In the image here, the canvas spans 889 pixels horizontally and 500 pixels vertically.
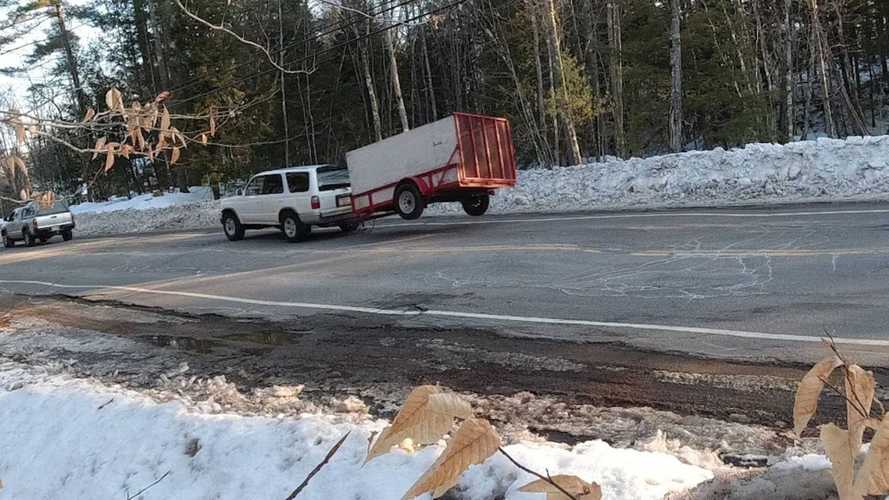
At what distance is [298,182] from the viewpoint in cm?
1738

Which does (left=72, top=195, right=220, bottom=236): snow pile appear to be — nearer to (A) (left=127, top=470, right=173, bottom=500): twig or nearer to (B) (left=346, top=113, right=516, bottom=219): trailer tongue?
(B) (left=346, top=113, right=516, bottom=219): trailer tongue

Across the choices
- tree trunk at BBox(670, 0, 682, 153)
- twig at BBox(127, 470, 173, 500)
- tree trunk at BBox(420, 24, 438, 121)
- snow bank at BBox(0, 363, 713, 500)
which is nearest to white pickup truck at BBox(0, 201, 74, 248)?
tree trunk at BBox(420, 24, 438, 121)

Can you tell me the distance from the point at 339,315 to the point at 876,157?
1255 cm

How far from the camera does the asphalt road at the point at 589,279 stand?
6.40 metres

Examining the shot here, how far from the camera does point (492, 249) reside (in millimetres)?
11844

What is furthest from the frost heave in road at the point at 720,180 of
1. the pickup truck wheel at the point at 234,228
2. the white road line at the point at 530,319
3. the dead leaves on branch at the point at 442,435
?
the dead leaves on branch at the point at 442,435

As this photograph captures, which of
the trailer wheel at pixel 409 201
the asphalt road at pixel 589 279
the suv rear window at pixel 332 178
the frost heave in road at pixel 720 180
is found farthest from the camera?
the suv rear window at pixel 332 178

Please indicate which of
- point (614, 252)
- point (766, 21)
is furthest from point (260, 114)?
point (614, 252)

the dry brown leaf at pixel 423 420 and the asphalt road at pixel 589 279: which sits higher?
the dry brown leaf at pixel 423 420

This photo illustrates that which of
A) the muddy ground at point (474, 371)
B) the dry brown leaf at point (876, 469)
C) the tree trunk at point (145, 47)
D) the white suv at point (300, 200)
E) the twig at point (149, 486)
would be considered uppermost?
the tree trunk at point (145, 47)

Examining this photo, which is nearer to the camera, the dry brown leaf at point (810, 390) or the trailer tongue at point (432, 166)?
the dry brown leaf at point (810, 390)

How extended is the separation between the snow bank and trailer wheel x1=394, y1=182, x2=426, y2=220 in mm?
10023

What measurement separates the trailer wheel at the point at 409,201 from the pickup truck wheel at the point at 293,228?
2.91 meters

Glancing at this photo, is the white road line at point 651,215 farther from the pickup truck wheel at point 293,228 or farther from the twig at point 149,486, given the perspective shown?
the twig at point 149,486
